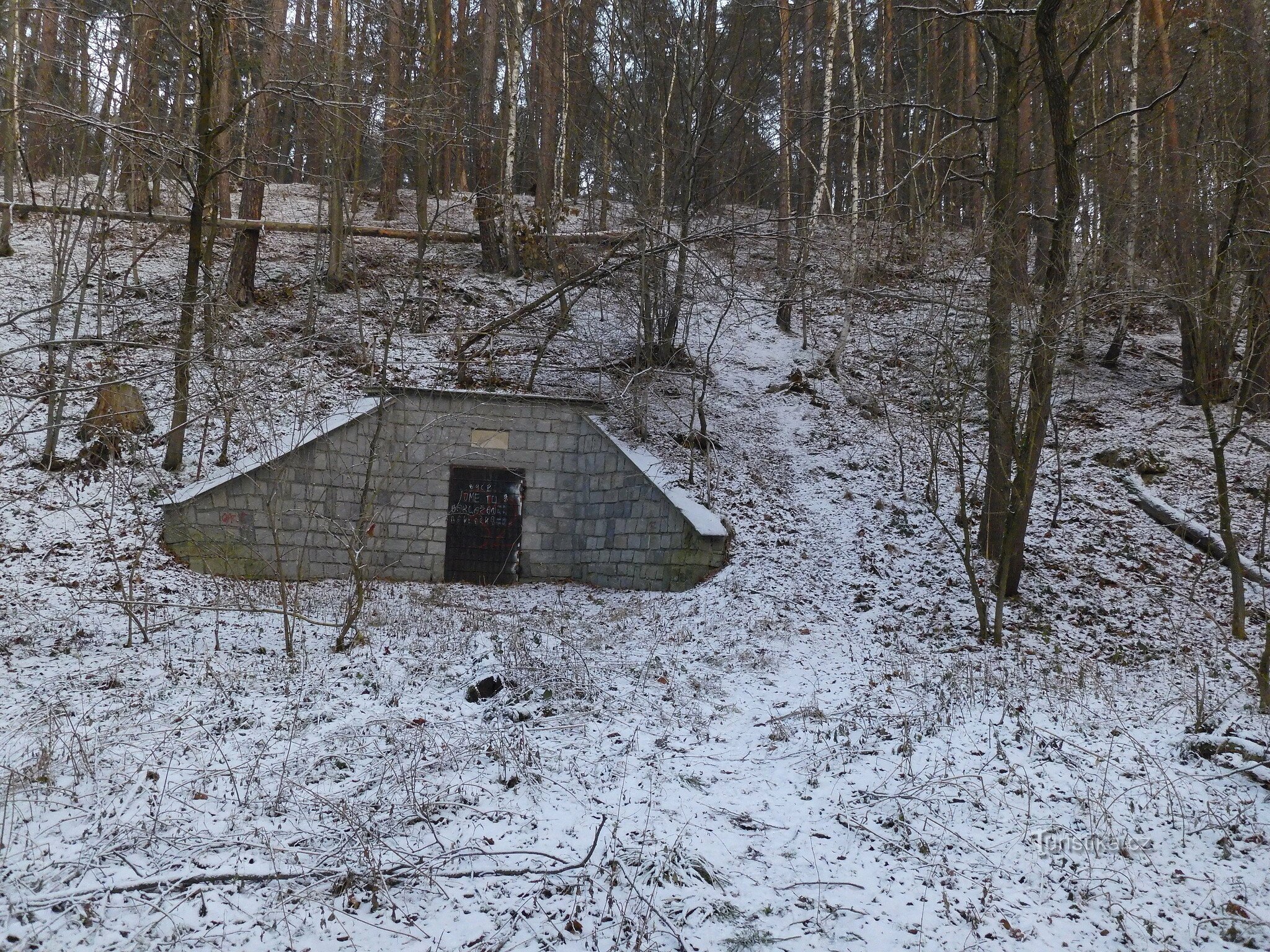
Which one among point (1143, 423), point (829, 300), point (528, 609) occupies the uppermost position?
point (829, 300)

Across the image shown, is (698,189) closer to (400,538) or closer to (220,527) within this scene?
(400,538)

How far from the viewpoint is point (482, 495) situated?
11.9 meters

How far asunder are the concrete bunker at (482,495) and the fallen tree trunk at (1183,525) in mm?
5787

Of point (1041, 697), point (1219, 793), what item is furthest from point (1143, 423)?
point (1219, 793)

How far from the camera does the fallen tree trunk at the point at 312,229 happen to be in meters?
10.6

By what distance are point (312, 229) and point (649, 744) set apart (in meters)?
15.5

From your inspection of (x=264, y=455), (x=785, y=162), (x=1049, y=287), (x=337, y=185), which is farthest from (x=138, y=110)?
(x=785, y=162)

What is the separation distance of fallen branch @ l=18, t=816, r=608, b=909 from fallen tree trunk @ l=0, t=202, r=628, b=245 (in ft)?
28.5

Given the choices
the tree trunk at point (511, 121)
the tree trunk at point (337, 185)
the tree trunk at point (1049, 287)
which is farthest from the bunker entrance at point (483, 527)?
the tree trunk at point (511, 121)

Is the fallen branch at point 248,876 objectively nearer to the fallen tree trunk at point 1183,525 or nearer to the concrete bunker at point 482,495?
the concrete bunker at point 482,495

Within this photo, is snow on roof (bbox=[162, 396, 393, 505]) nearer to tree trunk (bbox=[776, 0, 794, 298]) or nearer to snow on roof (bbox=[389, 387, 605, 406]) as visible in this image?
snow on roof (bbox=[389, 387, 605, 406])

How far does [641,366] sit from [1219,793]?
32.4 ft

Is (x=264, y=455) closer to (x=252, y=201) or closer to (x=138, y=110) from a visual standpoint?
(x=138, y=110)

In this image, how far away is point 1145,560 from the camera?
30.4 ft
